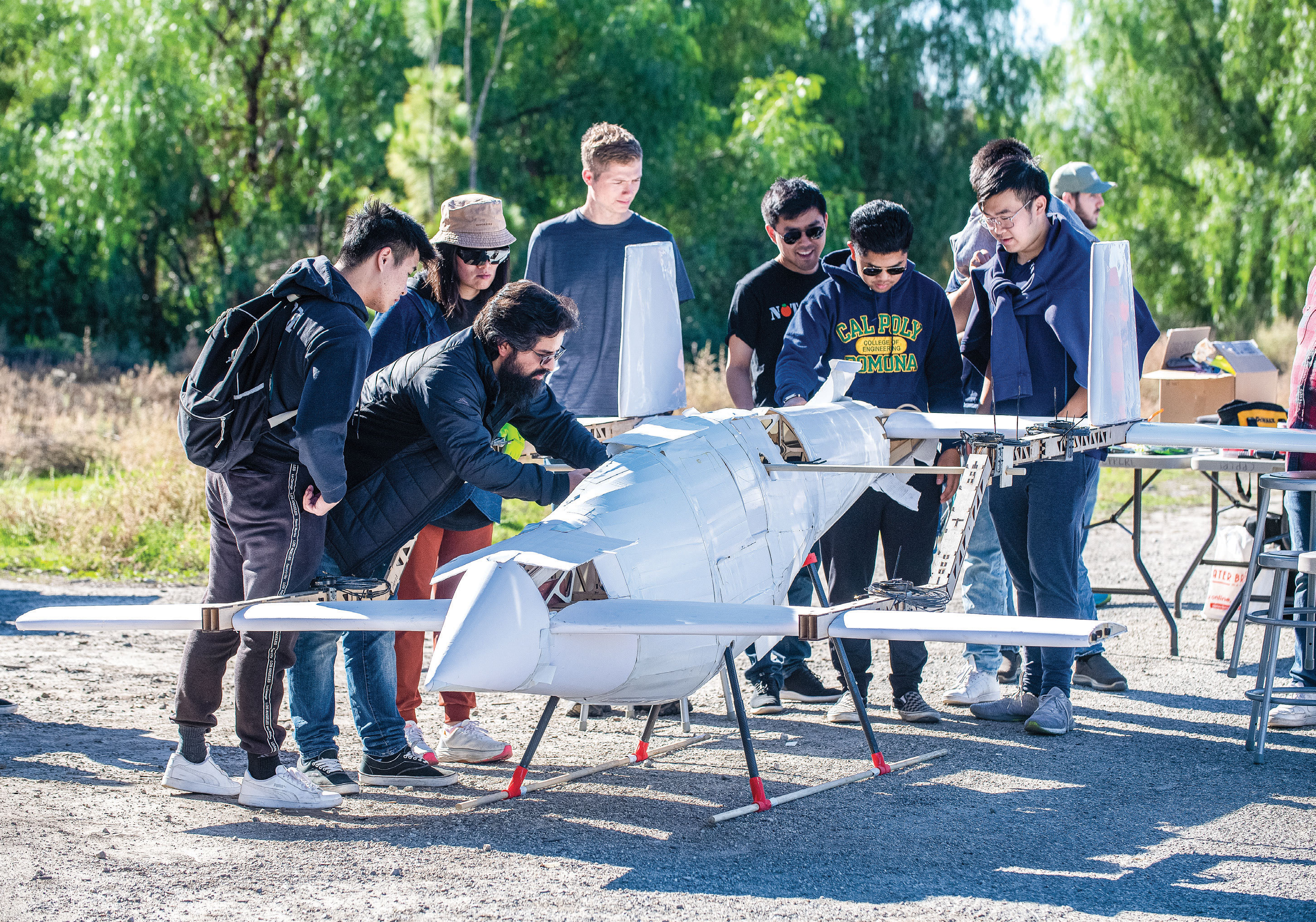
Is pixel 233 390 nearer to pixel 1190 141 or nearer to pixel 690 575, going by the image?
pixel 690 575

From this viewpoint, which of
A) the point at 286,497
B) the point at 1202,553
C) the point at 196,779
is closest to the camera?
the point at 286,497

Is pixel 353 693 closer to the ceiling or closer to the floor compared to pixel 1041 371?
closer to the floor

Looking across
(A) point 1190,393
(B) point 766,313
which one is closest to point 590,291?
(B) point 766,313

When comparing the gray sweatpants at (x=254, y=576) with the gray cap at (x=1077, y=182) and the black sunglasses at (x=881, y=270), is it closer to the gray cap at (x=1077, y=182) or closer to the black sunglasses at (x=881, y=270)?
the black sunglasses at (x=881, y=270)

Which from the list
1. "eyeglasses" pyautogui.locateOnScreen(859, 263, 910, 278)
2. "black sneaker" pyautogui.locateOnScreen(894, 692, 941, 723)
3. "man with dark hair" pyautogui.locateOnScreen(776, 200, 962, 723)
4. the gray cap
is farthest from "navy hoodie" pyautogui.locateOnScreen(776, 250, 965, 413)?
the gray cap

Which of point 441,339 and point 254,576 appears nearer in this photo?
point 254,576

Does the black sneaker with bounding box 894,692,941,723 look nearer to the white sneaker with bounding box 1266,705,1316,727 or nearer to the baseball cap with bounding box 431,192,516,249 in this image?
the white sneaker with bounding box 1266,705,1316,727

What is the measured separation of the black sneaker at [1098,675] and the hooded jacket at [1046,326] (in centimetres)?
154

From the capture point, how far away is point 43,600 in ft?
26.1

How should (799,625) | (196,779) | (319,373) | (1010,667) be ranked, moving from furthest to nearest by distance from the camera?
(1010,667), (196,779), (319,373), (799,625)

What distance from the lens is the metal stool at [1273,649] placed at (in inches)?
196

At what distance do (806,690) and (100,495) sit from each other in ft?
21.8

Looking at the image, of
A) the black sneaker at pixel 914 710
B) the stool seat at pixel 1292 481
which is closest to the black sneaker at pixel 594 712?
the black sneaker at pixel 914 710

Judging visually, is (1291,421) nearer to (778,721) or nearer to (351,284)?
(778,721)
